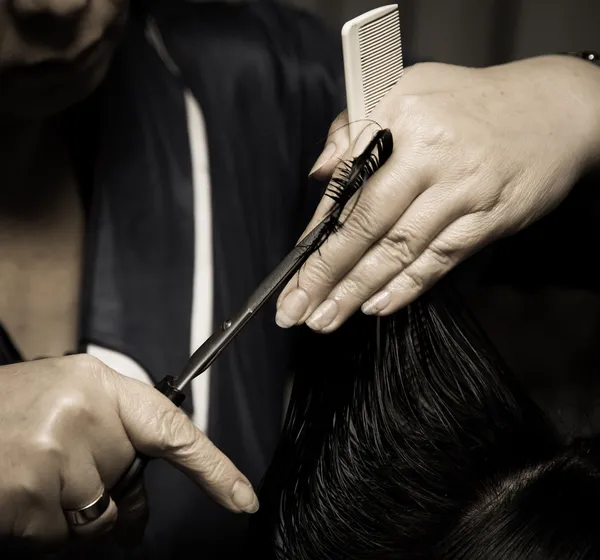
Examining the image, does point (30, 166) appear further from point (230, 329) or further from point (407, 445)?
point (407, 445)

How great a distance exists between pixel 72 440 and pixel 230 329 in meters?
0.13

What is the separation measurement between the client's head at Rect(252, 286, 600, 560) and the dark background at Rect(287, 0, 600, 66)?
54 centimetres

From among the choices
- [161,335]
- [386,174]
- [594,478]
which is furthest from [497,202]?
[161,335]

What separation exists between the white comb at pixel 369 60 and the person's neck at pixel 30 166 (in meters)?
0.29

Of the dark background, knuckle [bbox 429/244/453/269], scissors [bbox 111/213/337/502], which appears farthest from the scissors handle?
the dark background

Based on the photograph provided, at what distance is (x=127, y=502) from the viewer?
1.99 feet

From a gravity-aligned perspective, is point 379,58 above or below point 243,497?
above

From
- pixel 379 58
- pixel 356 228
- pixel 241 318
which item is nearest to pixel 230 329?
pixel 241 318

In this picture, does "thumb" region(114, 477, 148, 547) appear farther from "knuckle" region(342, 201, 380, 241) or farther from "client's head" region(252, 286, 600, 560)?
"knuckle" region(342, 201, 380, 241)

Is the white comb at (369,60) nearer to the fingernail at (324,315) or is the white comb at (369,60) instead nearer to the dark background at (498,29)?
the fingernail at (324,315)

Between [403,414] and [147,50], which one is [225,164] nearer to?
[147,50]

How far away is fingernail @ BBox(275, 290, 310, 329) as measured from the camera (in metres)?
0.60

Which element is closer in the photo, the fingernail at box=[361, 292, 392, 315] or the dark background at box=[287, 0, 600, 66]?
the fingernail at box=[361, 292, 392, 315]

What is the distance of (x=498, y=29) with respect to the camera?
43.9 inches
